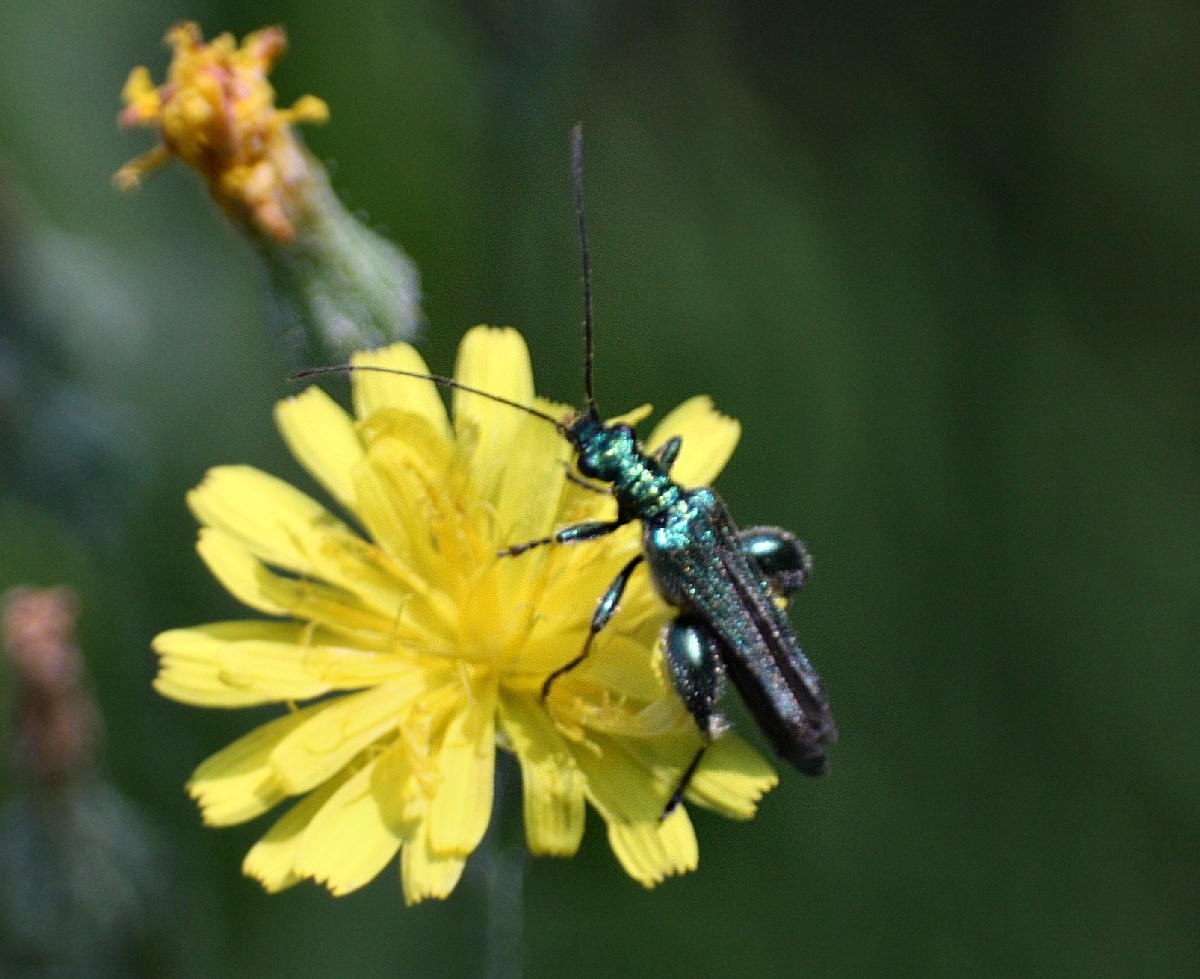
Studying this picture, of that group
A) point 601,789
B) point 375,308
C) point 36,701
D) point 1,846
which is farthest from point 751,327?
point 1,846

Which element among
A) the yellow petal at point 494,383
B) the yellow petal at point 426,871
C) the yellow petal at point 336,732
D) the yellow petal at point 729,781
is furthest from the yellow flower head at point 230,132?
the yellow petal at point 729,781

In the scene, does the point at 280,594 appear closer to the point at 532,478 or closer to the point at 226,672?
the point at 226,672

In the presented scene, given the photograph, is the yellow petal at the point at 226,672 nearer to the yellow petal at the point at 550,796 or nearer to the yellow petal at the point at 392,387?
the yellow petal at the point at 550,796

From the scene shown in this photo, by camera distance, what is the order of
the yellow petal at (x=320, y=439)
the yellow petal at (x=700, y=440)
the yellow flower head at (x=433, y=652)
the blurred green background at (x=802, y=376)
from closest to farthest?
the yellow flower head at (x=433, y=652), the yellow petal at (x=320, y=439), the yellow petal at (x=700, y=440), the blurred green background at (x=802, y=376)

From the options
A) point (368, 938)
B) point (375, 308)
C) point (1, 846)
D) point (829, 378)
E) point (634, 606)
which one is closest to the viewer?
point (634, 606)

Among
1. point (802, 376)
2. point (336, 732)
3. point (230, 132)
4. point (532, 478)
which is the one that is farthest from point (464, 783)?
point (802, 376)

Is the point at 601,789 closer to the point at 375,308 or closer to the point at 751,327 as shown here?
the point at 375,308

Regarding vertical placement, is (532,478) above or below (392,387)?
below
